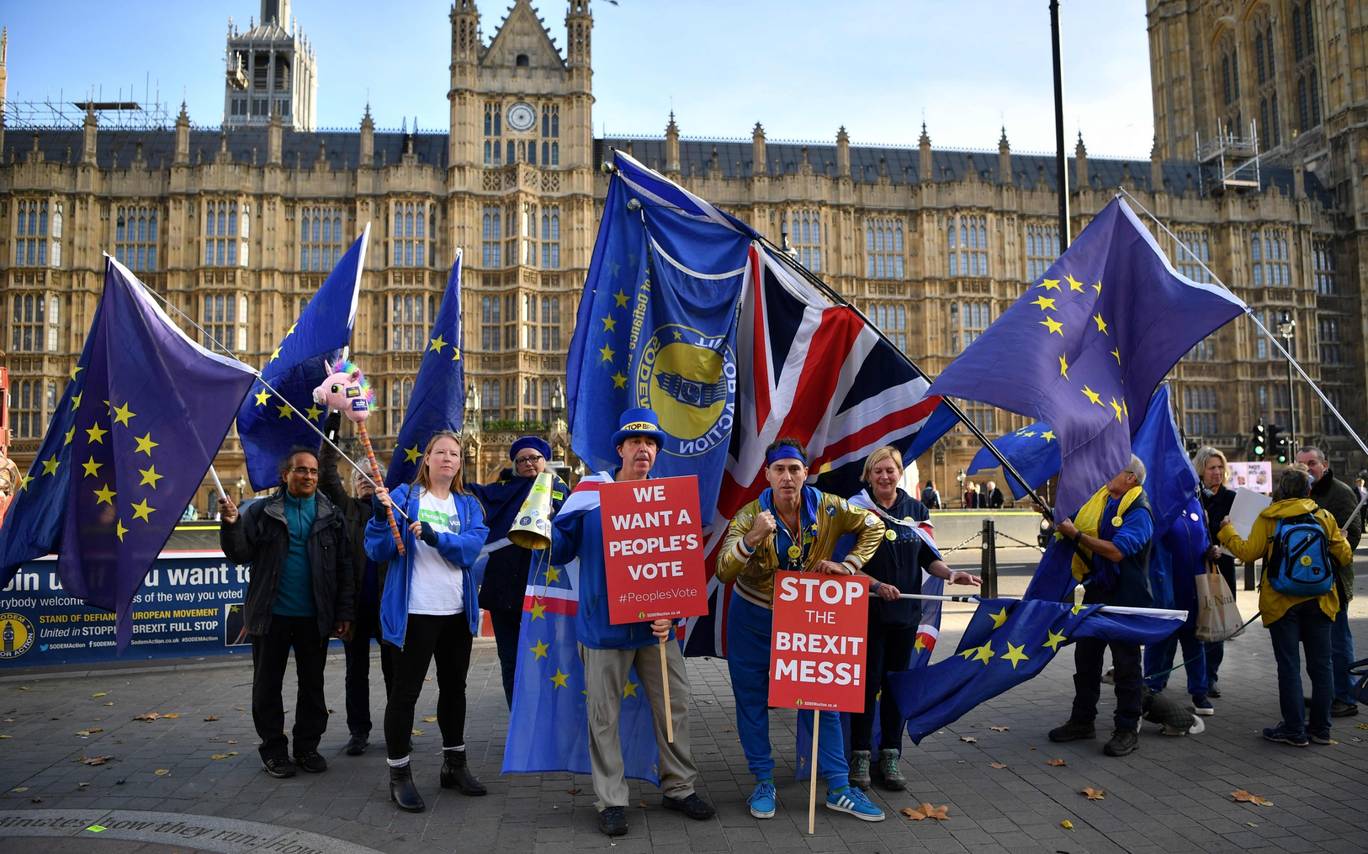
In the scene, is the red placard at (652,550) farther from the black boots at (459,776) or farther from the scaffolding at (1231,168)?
the scaffolding at (1231,168)

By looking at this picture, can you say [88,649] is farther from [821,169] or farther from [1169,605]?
[821,169]

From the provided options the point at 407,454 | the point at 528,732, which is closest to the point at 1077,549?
the point at 528,732

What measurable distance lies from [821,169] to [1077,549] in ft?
130

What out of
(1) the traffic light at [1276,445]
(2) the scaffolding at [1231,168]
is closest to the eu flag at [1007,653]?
(1) the traffic light at [1276,445]

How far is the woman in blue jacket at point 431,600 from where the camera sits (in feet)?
16.2

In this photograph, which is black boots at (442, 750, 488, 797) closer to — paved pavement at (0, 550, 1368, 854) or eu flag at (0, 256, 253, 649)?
paved pavement at (0, 550, 1368, 854)

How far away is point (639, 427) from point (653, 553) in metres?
0.65

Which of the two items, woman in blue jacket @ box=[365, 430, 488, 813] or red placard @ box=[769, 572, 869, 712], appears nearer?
red placard @ box=[769, 572, 869, 712]

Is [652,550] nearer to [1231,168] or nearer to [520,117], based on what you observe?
[520,117]

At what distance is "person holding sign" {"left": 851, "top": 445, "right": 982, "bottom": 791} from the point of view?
208 inches

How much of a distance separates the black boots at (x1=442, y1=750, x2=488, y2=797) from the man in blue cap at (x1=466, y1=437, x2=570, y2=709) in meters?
0.82

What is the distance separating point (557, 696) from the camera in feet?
16.6

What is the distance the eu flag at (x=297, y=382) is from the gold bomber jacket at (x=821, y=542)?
3.15 metres

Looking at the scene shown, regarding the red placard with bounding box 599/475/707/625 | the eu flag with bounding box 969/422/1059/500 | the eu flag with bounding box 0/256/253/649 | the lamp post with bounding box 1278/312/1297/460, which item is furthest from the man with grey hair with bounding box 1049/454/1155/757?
the lamp post with bounding box 1278/312/1297/460
